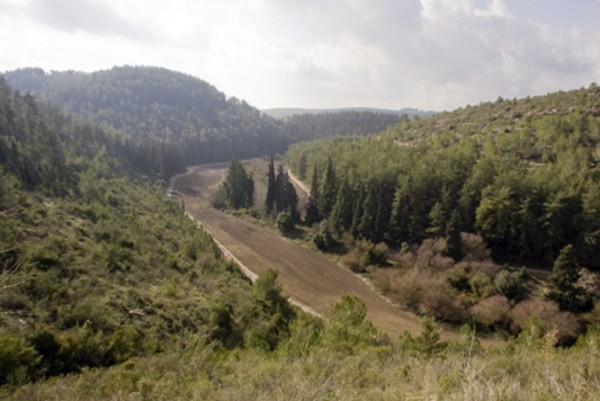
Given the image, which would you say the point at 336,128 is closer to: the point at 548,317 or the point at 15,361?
the point at 548,317

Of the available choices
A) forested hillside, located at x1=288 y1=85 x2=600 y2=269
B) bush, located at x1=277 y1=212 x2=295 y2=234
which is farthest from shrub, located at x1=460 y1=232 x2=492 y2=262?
bush, located at x1=277 y1=212 x2=295 y2=234

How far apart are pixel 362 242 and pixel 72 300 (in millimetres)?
33822

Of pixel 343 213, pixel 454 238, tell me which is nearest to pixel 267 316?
pixel 454 238

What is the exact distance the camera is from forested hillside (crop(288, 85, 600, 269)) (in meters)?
40.8

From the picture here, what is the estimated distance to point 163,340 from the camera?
1772 centimetres

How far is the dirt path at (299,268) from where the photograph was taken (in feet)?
109

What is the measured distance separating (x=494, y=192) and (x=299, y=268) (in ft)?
81.9

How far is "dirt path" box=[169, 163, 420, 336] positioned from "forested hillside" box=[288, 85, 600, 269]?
8.58 meters

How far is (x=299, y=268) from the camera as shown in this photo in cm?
4312

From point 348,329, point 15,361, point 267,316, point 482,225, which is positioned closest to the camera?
point 15,361

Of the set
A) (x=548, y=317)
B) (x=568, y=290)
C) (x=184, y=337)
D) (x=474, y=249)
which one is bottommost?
(x=548, y=317)

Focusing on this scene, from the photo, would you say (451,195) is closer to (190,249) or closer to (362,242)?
(362,242)

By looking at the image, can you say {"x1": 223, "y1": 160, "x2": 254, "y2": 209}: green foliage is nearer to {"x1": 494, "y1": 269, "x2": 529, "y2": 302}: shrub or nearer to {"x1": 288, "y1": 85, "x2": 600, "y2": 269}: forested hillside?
{"x1": 288, "y1": 85, "x2": 600, "y2": 269}: forested hillside

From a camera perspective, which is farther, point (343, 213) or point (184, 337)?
point (343, 213)
